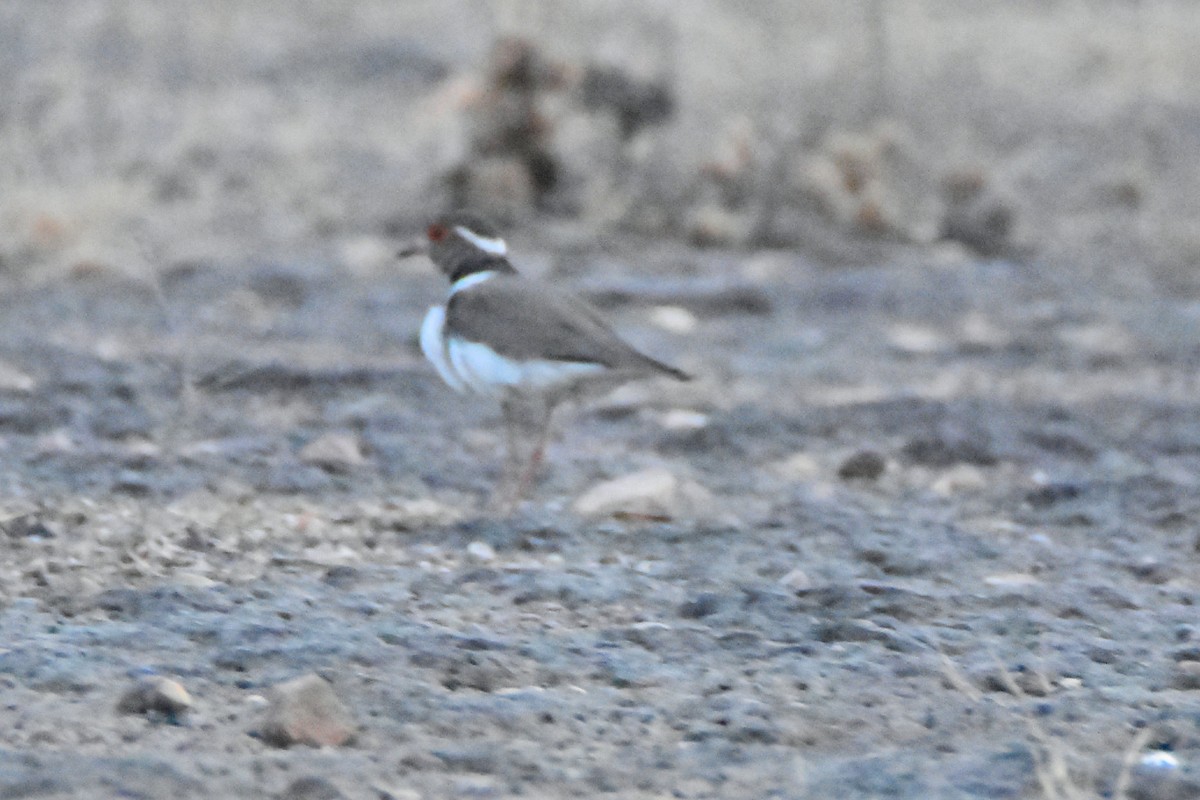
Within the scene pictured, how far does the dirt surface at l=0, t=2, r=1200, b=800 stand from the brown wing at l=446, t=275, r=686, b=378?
38 cm

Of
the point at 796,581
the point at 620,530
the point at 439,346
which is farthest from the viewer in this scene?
the point at 439,346

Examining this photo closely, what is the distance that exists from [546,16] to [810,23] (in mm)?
6535

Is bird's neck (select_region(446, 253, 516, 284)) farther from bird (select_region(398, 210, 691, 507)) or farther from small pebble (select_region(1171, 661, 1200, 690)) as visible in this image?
small pebble (select_region(1171, 661, 1200, 690))

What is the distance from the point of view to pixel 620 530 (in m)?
4.43

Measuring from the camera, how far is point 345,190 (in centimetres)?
1016

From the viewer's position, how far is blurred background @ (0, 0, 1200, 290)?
29.7ft

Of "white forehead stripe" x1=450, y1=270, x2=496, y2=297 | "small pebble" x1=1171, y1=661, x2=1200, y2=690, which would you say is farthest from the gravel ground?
"white forehead stripe" x1=450, y1=270, x2=496, y2=297

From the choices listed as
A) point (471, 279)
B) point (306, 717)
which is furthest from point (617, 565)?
point (306, 717)

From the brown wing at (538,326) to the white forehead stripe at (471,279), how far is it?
132 millimetres

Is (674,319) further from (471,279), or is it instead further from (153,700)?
(153,700)

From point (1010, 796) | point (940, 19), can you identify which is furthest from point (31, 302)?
point (940, 19)

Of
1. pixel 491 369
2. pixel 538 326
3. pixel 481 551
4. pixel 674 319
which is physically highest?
pixel 538 326

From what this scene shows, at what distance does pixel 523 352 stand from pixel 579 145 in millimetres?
6605

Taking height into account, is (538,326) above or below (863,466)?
above
